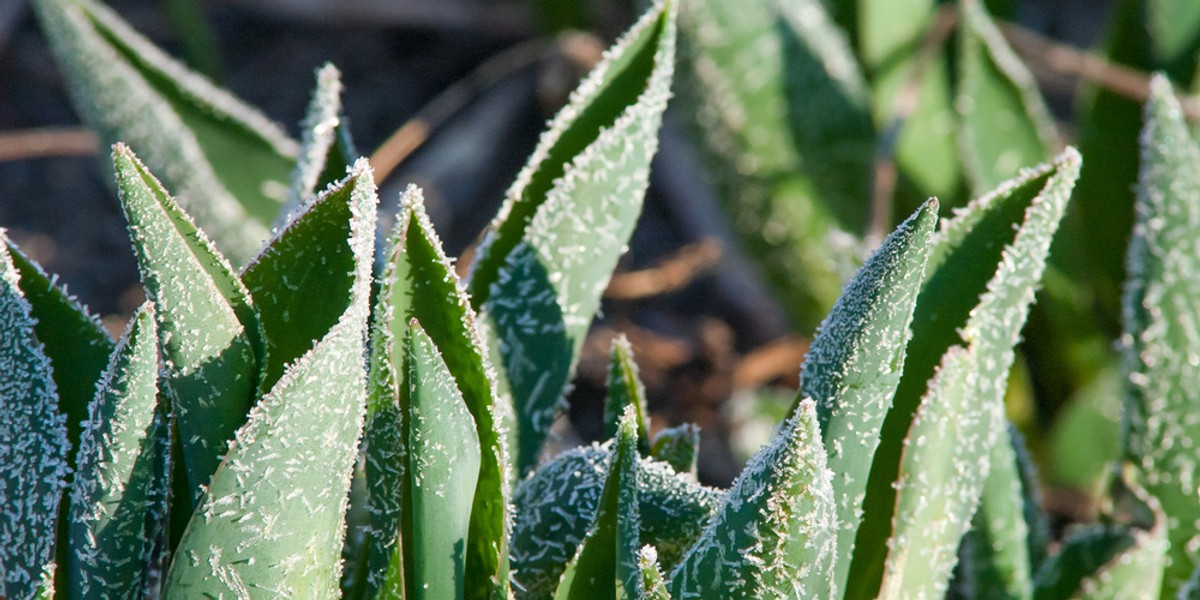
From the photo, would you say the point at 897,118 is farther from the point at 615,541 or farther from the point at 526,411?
the point at 615,541

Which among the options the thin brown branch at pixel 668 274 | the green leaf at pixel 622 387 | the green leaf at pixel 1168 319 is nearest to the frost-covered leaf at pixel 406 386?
the green leaf at pixel 622 387

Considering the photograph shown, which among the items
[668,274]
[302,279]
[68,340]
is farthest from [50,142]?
[302,279]

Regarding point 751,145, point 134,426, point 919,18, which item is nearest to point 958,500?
point 134,426

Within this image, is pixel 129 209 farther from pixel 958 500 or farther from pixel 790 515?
pixel 958 500

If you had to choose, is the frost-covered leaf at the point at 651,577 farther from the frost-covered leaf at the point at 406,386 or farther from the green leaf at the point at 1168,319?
the green leaf at the point at 1168,319

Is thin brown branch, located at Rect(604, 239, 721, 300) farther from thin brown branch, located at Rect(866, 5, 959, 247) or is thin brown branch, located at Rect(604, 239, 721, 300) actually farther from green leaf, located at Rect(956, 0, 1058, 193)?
green leaf, located at Rect(956, 0, 1058, 193)

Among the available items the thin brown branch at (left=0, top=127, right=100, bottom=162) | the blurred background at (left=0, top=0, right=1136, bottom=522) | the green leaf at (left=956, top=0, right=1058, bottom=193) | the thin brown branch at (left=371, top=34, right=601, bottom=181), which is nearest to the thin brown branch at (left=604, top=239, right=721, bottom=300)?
the blurred background at (left=0, top=0, right=1136, bottom=522)
